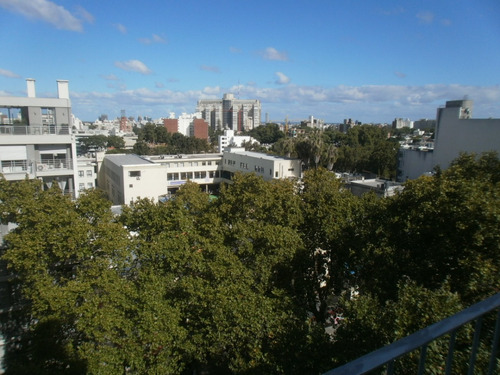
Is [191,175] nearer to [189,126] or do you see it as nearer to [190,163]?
[190,163]

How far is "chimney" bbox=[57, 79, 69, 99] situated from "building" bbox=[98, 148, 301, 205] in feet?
32.0

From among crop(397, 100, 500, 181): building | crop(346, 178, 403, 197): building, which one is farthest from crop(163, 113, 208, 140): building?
crop(346, 178, 403, 197): building

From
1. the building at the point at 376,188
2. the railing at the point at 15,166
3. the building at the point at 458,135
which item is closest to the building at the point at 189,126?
the building at the point at 458,135

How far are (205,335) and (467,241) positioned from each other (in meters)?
5.93

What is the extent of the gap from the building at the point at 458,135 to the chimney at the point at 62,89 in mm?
23216

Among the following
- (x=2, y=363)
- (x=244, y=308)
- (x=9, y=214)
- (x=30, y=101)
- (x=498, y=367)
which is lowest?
(x=2, y=363)

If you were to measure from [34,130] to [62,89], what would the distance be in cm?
231

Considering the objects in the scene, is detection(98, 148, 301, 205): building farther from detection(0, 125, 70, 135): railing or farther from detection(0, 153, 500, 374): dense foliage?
detection(0, 153, 500, 374): dense foliage

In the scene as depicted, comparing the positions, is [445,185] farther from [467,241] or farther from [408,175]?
[408,175]

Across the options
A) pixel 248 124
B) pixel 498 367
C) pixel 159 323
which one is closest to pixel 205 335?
pixel 159 323

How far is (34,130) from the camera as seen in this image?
13.3 metres

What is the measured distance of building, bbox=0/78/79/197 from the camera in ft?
42.5

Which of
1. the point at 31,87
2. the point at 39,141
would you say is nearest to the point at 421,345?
the point at 39,141

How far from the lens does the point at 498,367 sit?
2.15 meters
